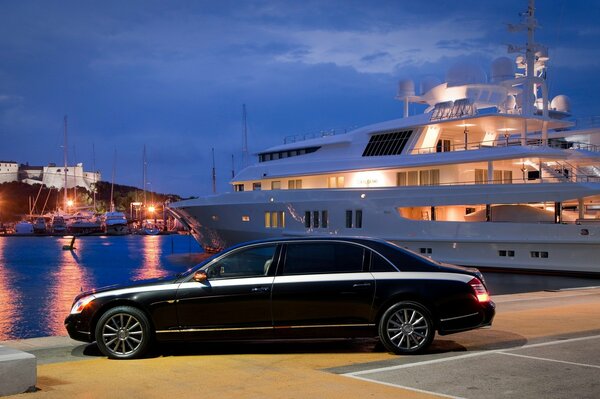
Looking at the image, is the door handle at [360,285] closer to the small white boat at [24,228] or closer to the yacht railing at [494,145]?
the yacht railing at [494,145]

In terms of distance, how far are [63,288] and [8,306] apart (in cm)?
653

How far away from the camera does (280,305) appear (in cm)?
801

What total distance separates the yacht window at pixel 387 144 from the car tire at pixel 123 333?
2559 centimetres

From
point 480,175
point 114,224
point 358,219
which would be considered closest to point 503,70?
point 480,175

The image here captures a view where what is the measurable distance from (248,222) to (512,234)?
12518mm

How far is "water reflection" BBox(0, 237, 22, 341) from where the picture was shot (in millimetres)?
20309

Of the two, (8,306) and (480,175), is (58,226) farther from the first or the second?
(480,175)

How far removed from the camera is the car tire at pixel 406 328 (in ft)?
26.3

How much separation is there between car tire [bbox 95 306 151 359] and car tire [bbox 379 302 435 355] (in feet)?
8.95

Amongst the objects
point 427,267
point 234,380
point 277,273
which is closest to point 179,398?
point 234,380

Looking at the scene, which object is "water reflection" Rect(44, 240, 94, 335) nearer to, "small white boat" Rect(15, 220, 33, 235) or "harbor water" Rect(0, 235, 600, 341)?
"harbor water" Rect(0, 235, 600, 341)

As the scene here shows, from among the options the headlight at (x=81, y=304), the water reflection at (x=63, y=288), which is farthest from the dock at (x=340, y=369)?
the water reflection at (x=63, y=288)

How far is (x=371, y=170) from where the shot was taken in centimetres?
3244

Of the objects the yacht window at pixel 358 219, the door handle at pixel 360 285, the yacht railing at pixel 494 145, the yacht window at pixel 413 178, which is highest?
the yacht railing at pixel 494 145
